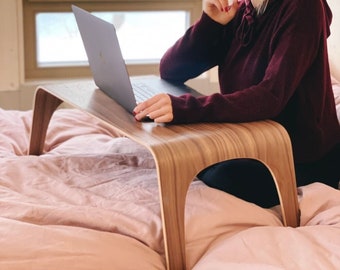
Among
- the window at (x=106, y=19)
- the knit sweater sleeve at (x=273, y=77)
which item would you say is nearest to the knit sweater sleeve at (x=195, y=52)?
the knit sweater sleeve at (x=273, y=77)

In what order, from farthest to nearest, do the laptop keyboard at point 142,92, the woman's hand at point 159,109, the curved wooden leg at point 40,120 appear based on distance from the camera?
the curved wooden leg at point 40,120, the laptop keyboard at point 142,92, the woman's hand at point 159,109

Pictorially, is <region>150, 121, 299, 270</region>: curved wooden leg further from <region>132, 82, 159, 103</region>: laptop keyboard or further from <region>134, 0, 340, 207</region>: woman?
<region>132, 82, 159, 103</region>: laptop keyboard

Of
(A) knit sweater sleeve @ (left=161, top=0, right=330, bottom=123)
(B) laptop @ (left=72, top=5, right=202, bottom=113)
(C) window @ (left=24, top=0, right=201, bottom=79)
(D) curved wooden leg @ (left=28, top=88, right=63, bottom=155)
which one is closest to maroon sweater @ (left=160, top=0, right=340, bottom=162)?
(A) knit sweater sleeve @ (left=161, top=0, right=330, bottom=123)

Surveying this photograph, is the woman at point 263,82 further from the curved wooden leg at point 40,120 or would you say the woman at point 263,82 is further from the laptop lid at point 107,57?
the curved wooden leg at point 40,120

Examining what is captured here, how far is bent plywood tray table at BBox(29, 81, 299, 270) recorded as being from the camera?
3.62 ft

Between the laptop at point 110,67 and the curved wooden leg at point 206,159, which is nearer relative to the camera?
the curved wooden leg at point 206,159

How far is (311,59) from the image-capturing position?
52.6 inches

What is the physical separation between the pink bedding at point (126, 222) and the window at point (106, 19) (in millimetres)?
1365

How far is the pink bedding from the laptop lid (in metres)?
0.18

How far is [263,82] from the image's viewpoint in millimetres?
1285

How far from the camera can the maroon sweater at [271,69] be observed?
1.26 m

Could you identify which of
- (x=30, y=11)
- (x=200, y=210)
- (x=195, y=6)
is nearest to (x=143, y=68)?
(x=195, y=6)

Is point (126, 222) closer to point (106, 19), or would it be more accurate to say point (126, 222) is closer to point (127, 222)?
point (127, 222)

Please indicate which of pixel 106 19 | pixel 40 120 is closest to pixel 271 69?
pixel 40 120
